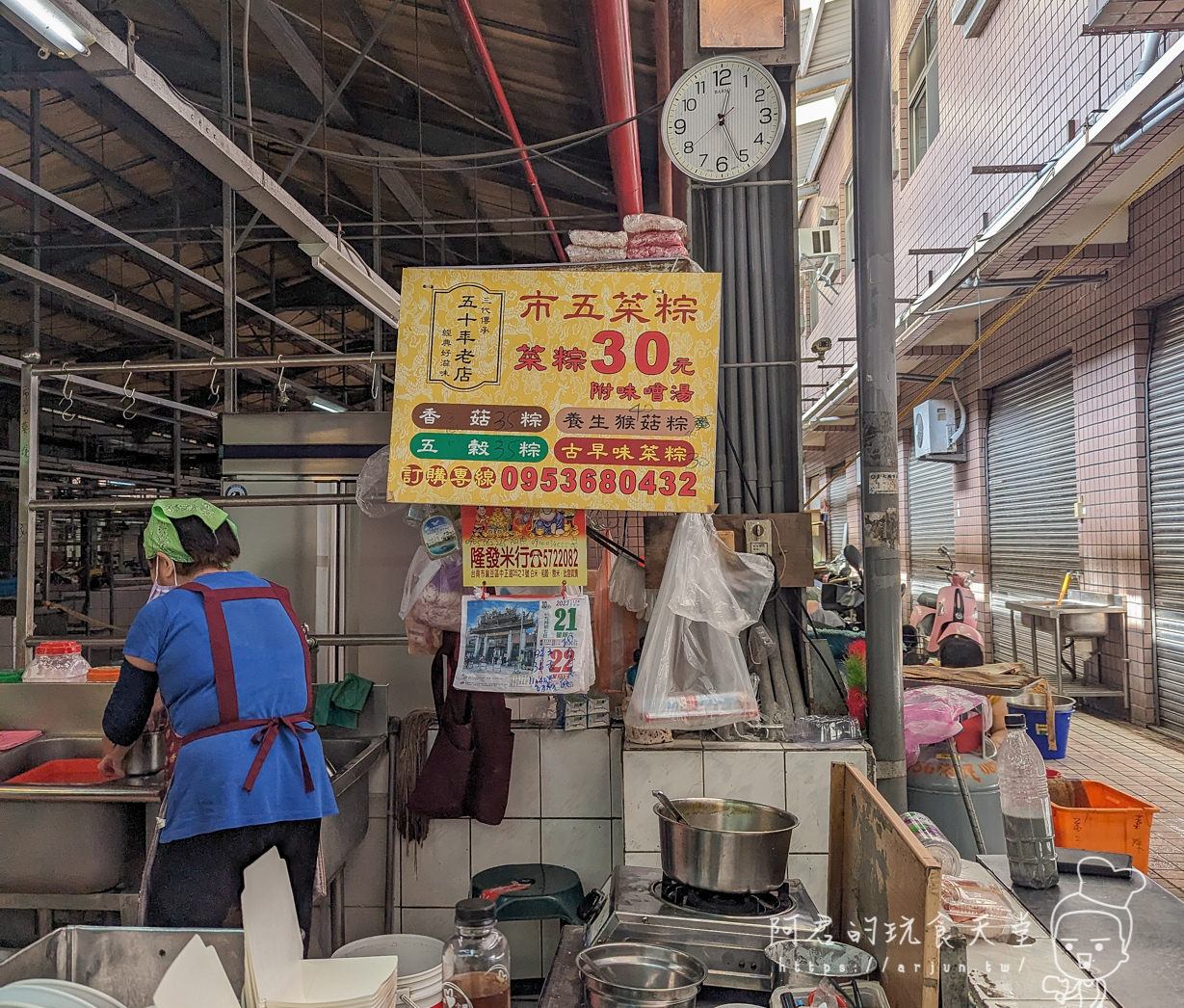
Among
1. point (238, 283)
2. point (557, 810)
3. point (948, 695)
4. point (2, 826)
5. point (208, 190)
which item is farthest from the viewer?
point (238, 283)

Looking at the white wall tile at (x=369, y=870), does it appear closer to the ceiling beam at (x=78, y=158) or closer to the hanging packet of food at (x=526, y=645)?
the hanging packet of food at (x=526, y=645)

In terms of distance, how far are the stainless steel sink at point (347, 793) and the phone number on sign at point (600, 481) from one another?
130 cm

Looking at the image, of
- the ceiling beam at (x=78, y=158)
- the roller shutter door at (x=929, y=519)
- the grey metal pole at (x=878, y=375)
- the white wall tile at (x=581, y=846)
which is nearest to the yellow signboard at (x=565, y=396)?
the grey metal pole at (x=878, y=375)

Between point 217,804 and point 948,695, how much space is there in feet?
9.79

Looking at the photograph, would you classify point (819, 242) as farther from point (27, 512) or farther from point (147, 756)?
point (27, 512)

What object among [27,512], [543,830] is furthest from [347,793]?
[27,512]

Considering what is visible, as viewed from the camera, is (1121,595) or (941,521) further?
(941,521)

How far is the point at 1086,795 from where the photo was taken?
12.7ft

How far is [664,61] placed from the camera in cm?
559

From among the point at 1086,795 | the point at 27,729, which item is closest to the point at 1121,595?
the point at 1086,795

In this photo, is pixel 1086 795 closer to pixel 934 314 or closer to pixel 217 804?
pixel 217 804

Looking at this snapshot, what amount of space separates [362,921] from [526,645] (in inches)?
59.6

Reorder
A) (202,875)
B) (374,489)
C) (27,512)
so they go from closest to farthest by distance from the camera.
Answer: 1. (202,875)
2. (374,489)
3. (27,512)

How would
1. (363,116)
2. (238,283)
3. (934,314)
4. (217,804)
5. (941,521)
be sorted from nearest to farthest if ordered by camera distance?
(217,804) < (363,116) < (934,314) < (238,283) < (941,521)
